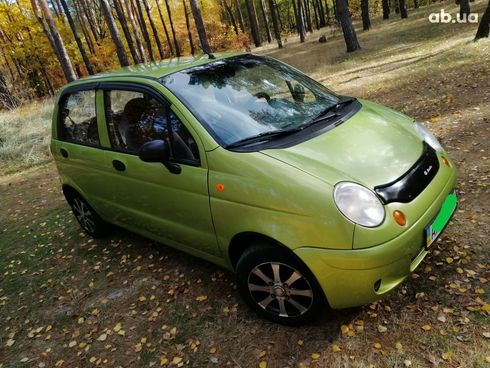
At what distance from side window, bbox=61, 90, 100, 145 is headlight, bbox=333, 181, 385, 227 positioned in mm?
2775

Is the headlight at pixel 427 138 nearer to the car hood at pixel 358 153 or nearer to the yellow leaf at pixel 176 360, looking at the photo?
the car hood at pixel 358 153

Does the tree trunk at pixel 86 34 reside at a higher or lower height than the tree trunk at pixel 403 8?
higher

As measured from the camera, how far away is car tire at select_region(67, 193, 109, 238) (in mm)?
5023

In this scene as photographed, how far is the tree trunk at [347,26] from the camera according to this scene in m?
16.1

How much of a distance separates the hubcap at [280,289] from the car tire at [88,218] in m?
2.85

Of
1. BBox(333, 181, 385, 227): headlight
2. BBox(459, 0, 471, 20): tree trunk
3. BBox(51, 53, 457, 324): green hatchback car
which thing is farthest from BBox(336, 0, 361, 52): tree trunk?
BBox(333, 181, 385, 227): headlight

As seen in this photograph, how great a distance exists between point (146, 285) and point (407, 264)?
2.68m

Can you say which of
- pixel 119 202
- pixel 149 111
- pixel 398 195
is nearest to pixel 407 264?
pixel 398 195

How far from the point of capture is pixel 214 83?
3.43 meters

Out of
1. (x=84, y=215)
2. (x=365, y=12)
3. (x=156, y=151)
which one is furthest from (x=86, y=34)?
(x=156, y=151)

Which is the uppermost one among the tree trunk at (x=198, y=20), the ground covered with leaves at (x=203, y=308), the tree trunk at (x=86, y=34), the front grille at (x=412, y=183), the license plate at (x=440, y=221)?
the tree trunk at (x=86, y=34)

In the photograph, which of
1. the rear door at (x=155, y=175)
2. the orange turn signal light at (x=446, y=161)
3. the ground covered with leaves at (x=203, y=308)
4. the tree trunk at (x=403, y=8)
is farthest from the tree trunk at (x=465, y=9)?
the rear door at (x=155, y=175)

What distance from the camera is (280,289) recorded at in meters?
2.86

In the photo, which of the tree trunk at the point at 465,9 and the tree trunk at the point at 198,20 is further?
the tree trunk at the point at 465,9
